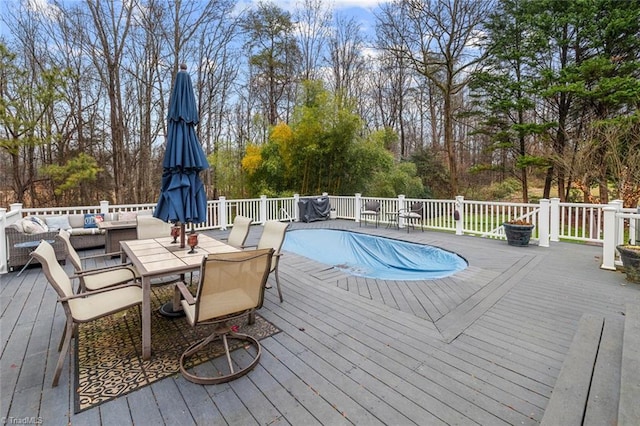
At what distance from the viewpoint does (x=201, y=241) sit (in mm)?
3689

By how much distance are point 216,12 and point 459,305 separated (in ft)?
39.1

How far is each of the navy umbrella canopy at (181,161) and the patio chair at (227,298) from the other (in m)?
1.04

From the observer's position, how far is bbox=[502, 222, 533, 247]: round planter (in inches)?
241

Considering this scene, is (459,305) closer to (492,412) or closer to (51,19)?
(492,412)

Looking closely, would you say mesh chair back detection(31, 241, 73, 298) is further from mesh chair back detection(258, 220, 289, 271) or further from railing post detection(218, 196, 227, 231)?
railing post detection(218, 196, 227, 231)

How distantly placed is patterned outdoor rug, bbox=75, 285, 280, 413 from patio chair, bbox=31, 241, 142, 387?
0.61 feet

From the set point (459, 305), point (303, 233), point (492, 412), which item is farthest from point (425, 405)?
point (303, 233)

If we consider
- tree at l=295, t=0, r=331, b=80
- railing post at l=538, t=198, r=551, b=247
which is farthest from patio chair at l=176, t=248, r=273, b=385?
tree at l=295, t=0, r=331, b=80

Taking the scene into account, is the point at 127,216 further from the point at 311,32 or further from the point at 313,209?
the point at 311,32

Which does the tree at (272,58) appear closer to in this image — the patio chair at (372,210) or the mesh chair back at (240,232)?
the patio chair at (372,210)

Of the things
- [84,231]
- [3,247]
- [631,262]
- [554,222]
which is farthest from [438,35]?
[3,247]

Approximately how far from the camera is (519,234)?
6.14 meters

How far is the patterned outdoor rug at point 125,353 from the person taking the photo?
194 cm

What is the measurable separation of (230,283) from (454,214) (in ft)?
22.4
